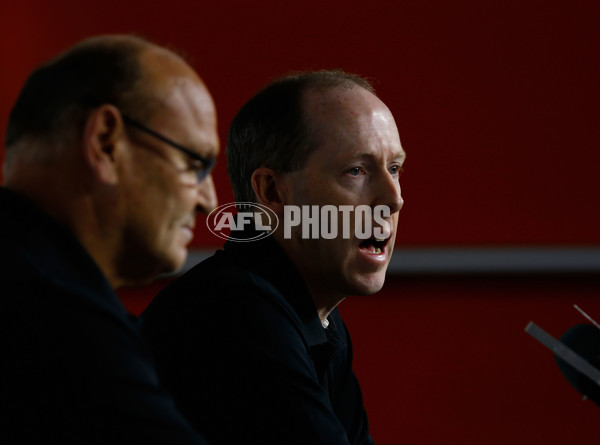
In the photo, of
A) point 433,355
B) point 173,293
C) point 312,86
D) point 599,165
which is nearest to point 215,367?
point 173,293

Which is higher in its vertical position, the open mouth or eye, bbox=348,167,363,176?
eye, bbox=348,167,363,176

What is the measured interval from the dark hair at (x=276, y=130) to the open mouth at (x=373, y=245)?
14cm

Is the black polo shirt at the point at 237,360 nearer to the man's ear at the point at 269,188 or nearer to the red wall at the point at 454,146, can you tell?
the man's ear at the point at 269,188

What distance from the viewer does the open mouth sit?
109 cm

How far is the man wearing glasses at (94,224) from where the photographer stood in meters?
0.56

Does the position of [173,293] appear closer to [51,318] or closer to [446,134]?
[51,318]

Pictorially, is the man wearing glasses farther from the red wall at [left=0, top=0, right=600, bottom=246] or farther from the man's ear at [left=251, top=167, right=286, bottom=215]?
the red wall at [left=0, top=0, right=600, bottom=246]

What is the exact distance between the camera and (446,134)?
6.65ft

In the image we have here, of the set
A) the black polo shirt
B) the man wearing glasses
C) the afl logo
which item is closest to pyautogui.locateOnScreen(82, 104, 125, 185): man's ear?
the man wearing glasses

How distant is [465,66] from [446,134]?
17cm

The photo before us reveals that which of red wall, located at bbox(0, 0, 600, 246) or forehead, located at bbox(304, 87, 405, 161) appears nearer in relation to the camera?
forehead, located at bbox(304, 87, 405, 161)

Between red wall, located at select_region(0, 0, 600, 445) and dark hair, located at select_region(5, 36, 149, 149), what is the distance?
137 cm

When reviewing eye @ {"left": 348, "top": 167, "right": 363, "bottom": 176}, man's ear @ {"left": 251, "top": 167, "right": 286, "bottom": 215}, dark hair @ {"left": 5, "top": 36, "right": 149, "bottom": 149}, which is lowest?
man's ear @ {"left": 251, "top": 167, "right": 286, "bottom": 215}

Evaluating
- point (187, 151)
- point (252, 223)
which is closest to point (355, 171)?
point (252, 223)
